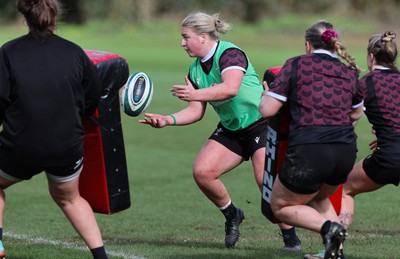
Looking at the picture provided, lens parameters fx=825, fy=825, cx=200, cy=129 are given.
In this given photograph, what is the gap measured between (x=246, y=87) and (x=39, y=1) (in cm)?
232

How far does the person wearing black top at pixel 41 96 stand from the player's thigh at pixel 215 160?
1758 millimetres

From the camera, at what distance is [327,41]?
548cm

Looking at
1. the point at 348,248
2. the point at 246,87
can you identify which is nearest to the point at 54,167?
the point at 246,87

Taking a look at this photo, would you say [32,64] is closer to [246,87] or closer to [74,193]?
[74,193]

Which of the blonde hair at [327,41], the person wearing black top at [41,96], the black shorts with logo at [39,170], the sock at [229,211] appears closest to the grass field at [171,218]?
the sock at [229,211]

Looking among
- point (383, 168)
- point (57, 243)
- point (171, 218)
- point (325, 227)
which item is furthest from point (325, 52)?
point (171, 218)

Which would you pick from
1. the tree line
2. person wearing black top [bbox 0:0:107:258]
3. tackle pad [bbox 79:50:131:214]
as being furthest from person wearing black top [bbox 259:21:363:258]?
the tree line

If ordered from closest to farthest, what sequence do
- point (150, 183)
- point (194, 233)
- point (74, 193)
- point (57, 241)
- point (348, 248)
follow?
point (74, 193) → point (348, 248) → point (57, 241) → point (194, 233) → point (150, 183)

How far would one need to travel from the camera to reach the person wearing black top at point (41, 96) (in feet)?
17.1

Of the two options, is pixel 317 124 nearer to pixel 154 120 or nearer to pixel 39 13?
pixel 154 120

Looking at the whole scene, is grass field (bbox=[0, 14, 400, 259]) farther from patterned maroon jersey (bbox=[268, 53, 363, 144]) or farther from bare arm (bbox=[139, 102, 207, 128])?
bare arm (bbox=[139, 102, 207, 128])

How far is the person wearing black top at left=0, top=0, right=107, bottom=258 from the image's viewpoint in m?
5.21

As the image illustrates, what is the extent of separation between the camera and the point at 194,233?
802cm

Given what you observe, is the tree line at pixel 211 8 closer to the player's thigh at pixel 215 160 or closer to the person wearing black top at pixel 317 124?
the player's thigh at pixel 215 160
